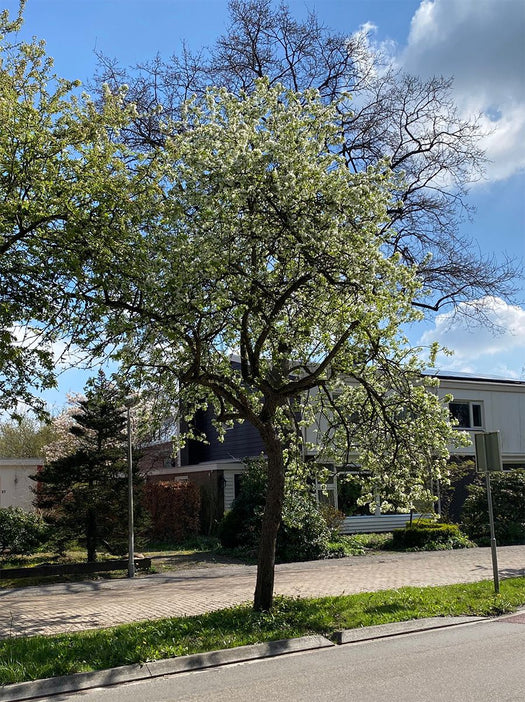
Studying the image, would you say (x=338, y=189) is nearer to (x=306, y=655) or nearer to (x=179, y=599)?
(x=306, y=655)

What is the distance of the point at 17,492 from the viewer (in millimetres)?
34312

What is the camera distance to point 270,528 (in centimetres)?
1097

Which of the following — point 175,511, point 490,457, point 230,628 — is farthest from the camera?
point 175,511

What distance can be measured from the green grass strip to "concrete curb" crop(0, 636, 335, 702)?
0.17 meters

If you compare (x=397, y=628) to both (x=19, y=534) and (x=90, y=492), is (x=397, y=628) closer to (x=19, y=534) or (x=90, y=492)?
(x=90, y=492)

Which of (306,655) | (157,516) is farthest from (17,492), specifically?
(306,655)

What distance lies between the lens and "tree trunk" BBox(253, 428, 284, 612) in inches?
420

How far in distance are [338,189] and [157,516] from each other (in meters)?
20.2

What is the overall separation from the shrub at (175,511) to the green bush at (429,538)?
8086 millimetres

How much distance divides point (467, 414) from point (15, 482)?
2123 cm

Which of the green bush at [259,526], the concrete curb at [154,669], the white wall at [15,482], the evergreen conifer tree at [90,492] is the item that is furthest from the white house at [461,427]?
the concrete curb at [154,669]

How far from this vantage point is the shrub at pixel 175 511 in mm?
27125

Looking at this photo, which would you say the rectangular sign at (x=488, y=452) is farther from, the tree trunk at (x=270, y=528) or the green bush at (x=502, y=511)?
the green bush at (x=502, y=511)

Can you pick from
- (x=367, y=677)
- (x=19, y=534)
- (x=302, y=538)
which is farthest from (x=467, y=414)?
(x=367, y=677)
